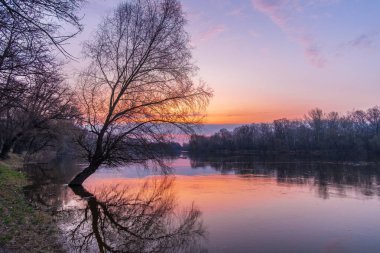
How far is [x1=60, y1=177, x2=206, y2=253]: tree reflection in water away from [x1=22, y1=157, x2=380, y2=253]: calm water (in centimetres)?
3

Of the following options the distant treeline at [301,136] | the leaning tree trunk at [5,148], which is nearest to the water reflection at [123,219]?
the leaning tree trunk at [5,148]

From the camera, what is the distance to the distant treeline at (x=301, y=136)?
3981 inches

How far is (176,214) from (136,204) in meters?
2.70

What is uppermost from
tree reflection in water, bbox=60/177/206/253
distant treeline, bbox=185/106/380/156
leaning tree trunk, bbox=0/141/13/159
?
distant treeline, bbox=185/106/380/156

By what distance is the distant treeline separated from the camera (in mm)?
101125

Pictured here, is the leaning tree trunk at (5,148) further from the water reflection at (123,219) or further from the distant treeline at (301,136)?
the distant treeline at (301,136)

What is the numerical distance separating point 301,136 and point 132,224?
112456mm

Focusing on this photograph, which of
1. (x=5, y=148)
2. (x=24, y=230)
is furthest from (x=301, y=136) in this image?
(x=24, y=230)

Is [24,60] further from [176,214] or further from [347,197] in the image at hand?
[347,197]

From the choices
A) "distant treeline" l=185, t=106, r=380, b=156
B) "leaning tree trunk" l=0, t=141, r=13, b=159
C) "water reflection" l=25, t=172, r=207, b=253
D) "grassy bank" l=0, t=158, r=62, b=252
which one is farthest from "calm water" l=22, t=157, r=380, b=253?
"distant treeline" l=185, t=106, r=380, b=156

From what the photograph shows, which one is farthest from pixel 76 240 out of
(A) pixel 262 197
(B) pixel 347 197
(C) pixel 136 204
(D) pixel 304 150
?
(D) pixel 304 150

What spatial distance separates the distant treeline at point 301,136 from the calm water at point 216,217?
3061 inches

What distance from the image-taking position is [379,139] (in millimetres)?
84875

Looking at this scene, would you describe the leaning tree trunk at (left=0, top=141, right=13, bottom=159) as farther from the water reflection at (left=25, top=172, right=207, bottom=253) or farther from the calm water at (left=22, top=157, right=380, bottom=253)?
the water reflection at (left=25, top=172, right=207, bottom=253)
